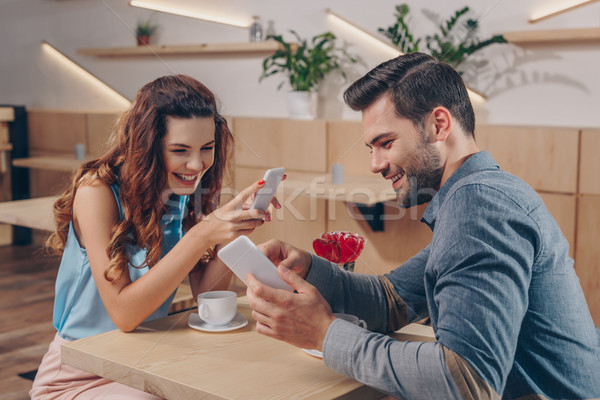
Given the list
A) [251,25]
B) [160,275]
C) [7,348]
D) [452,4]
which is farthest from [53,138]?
[160,275]

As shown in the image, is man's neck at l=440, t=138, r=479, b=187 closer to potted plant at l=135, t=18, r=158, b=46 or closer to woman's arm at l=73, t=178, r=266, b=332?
woman's arm at l=73, t=178, r=266, b=332

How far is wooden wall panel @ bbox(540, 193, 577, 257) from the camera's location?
2975 millimetres

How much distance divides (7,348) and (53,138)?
8.51 feet

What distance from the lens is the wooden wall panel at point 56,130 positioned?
5.02 metres

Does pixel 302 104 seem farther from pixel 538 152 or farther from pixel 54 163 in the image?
pixel 54 163

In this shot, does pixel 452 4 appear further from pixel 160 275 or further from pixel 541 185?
pixel 160 275

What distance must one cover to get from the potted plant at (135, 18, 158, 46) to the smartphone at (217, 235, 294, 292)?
3975mm

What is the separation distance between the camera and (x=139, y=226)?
1.57 m

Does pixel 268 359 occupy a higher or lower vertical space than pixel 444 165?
lower

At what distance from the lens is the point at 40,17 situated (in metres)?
5.61

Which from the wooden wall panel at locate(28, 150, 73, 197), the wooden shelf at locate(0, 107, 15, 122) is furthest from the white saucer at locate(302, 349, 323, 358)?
the wooden shelf at locate(0, 107, 15, 122)

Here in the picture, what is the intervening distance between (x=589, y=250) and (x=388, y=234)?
1.06 meters

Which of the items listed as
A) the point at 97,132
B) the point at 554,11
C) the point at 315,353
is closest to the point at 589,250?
the point at 554,11

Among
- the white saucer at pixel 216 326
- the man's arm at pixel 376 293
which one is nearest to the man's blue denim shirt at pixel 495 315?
the man's arm at pixel 376 293
